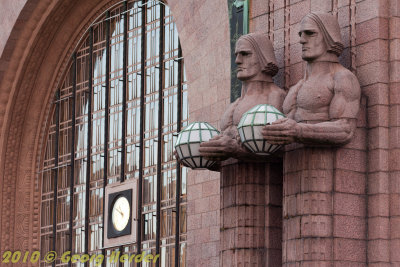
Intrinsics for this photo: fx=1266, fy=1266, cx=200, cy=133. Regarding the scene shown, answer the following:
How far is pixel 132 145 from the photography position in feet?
89.0

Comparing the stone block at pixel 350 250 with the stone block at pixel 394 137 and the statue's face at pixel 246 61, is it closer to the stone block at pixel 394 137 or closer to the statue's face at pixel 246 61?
the stone block at pixel 394 137

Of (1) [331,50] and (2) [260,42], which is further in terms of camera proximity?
(2) [260,42]

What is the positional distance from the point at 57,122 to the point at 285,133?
53.8 ft

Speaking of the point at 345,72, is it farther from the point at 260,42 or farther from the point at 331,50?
the point at 260,42

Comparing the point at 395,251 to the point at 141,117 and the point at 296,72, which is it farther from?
the point at 141,117

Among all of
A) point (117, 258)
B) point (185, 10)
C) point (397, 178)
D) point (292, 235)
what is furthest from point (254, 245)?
point (117, 258)

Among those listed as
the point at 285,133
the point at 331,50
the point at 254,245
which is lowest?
the point at 254,245

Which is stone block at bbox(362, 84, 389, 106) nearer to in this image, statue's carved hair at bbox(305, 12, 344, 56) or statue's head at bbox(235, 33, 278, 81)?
statue's carved hair at bbox(305, 12, 344, 56)

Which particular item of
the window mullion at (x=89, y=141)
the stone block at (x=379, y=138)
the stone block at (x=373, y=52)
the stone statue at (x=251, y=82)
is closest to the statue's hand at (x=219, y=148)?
the stone statue at (x=251, y=82)

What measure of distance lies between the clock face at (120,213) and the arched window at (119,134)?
47cm

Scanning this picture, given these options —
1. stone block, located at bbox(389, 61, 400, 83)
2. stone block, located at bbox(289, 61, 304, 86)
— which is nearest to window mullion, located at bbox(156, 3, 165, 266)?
stone block, located at bbox(289, 61, 304, 86)

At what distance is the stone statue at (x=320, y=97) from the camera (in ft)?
49.3

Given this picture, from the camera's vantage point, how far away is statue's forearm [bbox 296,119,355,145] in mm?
15031

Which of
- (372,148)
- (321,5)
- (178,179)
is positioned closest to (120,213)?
(178,179)
